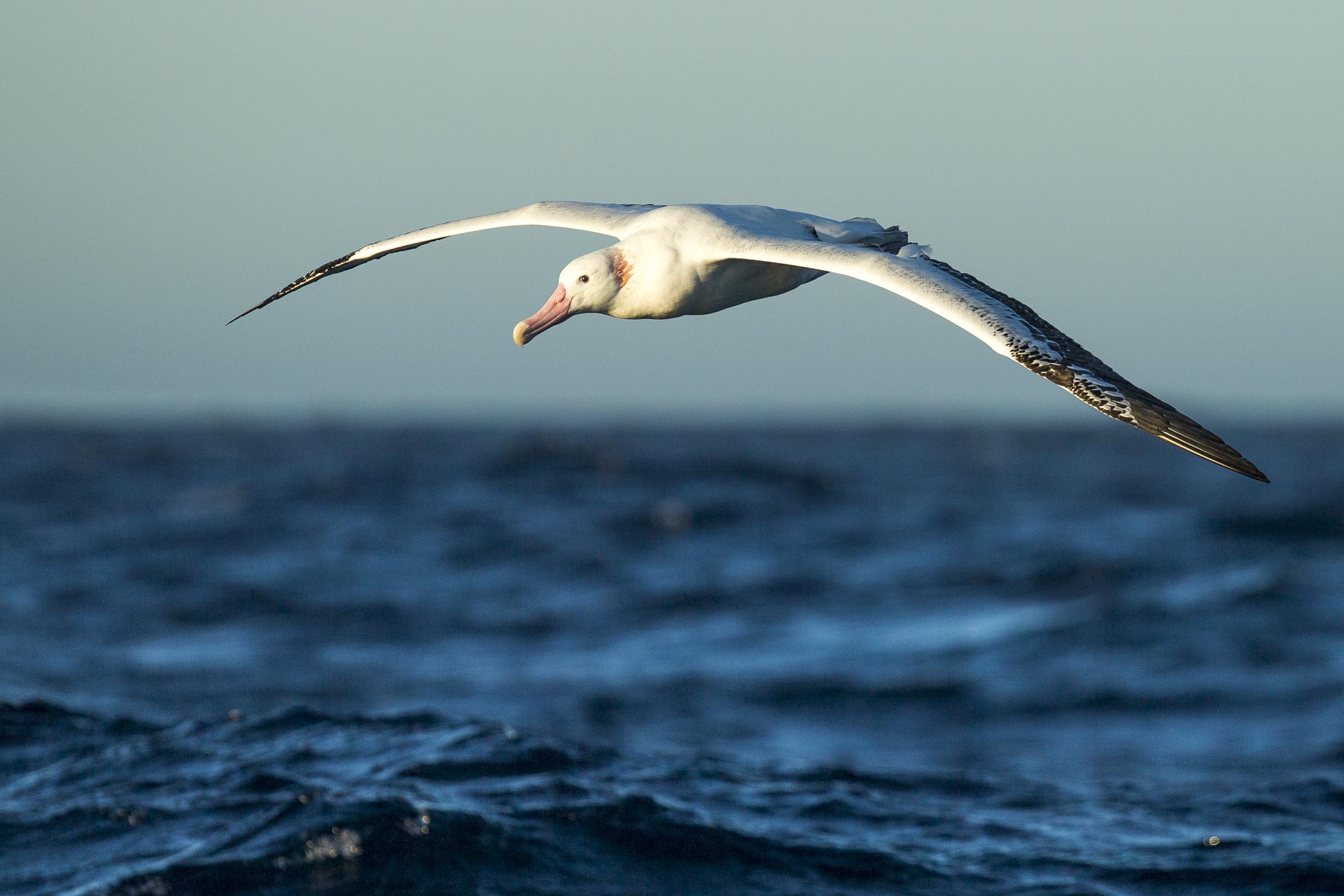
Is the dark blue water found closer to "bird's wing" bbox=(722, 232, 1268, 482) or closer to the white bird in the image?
the white bird

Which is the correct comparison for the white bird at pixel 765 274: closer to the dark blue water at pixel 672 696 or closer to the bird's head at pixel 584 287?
the bird's head at pixel 584 287

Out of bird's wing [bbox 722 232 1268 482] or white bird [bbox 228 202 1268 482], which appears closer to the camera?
bird's wing [bbox 722 232 1268 482]

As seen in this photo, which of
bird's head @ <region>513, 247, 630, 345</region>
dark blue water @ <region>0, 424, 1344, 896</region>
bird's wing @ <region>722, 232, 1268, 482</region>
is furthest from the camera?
dark blue water @ <region>0, 424, 1344, 896</region>

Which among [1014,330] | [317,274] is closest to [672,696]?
[317,274]

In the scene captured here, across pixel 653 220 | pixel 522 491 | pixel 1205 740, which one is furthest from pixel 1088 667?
pixel 522 491

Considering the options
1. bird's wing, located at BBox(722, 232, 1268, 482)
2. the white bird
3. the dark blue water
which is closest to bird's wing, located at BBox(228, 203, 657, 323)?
the white bird

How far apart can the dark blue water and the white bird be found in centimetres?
470

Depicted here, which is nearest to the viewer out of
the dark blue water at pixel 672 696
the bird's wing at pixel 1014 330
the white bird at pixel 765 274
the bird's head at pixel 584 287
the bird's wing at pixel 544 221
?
the bird's wing at pixel 1014 330

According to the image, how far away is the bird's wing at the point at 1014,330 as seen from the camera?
7.45m

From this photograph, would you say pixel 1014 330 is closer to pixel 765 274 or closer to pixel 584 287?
pixel 765 274

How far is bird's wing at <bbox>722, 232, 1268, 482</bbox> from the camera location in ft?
24.5

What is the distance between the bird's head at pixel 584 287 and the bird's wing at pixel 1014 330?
3.87ft

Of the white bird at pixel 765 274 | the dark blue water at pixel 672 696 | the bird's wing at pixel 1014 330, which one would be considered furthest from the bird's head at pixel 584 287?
the dark blue water at pixel 672 696

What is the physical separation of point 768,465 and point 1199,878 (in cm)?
6319
